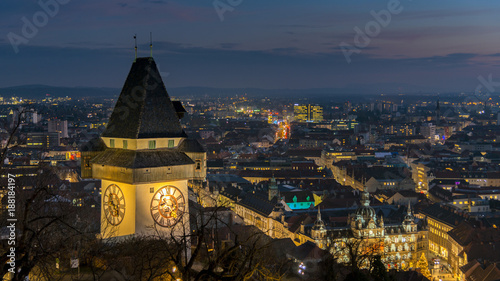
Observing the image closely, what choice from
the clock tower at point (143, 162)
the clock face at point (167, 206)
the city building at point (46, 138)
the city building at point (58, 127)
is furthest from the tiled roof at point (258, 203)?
the city building at point (58, 127)

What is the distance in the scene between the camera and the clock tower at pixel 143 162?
18.5 metres

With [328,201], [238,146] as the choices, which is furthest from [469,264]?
[238,146]

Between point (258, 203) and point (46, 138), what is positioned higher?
point (46, 138)

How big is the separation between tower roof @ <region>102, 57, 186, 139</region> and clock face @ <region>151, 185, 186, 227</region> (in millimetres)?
1523

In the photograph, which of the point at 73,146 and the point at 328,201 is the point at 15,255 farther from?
the point at 73,146

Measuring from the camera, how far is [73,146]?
11912cm

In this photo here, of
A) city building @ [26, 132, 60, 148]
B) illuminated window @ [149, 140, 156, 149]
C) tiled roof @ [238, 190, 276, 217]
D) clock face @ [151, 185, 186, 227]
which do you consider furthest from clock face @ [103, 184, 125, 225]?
city building @ [26, 132, 60, 148]

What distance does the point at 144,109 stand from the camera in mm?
18938

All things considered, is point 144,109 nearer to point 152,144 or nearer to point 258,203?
point 152,144

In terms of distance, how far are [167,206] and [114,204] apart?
4.80 ft

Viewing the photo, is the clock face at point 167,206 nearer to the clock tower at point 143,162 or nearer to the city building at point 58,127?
the clock tower at point 143,162

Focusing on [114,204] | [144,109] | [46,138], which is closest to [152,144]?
[144,109]

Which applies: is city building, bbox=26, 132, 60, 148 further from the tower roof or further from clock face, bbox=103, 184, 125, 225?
the tower roof

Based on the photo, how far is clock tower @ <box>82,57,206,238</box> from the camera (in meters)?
18.5
